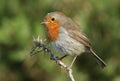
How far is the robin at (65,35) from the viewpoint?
10258 mm

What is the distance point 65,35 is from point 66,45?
0.47 feet

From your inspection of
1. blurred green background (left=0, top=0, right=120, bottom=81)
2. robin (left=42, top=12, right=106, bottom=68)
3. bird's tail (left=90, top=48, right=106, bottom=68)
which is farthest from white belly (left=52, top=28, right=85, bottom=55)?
blurred green background (left=0, top=0, right=120, bottom=81)

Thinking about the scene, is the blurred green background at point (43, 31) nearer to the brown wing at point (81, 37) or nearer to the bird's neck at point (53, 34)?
the brown wing at point (81, 37)

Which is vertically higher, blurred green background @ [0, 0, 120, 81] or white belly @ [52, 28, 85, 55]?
white belly @ [52, 28, 85, 55]

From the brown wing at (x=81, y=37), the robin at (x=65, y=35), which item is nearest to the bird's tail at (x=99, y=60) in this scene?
the robin at (x=65, y=35)

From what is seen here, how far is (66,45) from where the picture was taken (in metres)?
10.3

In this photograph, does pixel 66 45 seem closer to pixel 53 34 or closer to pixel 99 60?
pixel 53 34

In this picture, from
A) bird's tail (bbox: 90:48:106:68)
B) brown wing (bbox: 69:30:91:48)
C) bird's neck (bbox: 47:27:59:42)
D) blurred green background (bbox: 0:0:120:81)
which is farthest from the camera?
blurred green background (bbox: 0:0:120:81)

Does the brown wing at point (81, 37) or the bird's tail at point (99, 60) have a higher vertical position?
the brown wing at point (81, 37)

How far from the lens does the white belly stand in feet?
33.6

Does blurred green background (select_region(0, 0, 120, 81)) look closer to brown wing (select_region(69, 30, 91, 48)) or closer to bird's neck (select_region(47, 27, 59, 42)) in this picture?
brown wing (select_region(69, 30, 91, 48))

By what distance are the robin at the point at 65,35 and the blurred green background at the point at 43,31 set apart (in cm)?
95

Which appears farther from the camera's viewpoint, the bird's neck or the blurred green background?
the blurred green background

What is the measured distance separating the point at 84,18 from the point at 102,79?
85cm
